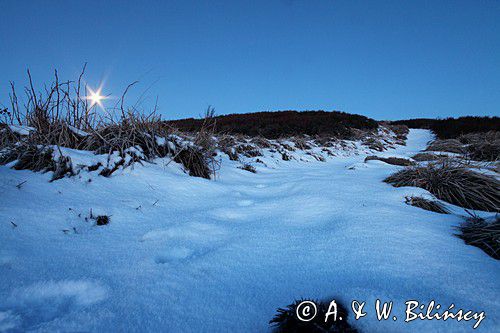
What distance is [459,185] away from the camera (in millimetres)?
2256

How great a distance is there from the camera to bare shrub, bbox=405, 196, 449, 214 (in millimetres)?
1836

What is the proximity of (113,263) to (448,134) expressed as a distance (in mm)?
15894

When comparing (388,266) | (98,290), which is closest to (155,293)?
(98,290)

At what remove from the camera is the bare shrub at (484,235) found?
3.60 ft

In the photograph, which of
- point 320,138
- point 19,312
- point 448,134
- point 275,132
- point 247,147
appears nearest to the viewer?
point 19,312

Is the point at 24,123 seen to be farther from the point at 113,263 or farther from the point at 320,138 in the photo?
the point at 320,138

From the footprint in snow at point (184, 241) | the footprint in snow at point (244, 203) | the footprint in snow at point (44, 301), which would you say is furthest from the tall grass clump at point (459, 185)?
the footprint in snow at point (44, 301)

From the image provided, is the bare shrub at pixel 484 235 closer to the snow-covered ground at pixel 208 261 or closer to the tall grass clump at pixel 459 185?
the snow-covered ground at pixel 208 261

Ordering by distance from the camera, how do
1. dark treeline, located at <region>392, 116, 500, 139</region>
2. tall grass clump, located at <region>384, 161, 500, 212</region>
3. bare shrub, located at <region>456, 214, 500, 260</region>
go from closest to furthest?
bare shrub, located at <region>456, 214, 500, 260</region>, tall grass clump, located at <region>384, 161, 500, 212</region>, dark treeline, located at <region>392, 116, 500, 139</region>

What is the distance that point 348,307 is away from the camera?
2.35ft

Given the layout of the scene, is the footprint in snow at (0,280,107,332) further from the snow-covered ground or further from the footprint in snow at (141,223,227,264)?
the footprint in snow at (141,223,227,264)

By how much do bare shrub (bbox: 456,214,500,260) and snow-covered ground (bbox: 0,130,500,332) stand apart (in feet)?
0.21

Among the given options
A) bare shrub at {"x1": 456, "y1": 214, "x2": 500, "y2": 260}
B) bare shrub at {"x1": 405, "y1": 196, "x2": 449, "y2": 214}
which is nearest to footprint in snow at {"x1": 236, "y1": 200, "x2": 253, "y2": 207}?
bare shrub at {"x1": 405, "y1": 196, "x2": 449, "y2": 214}

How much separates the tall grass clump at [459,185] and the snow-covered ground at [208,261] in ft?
2.64
